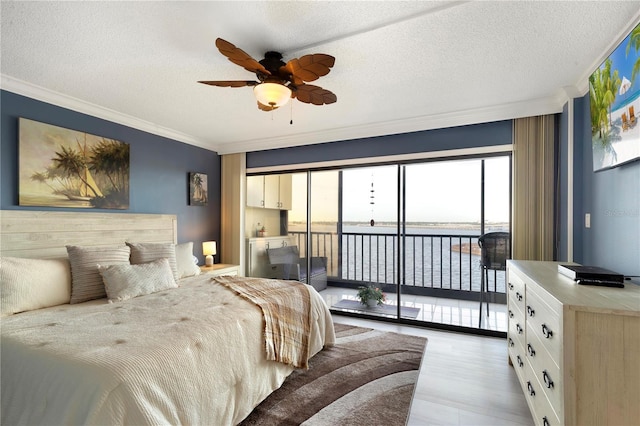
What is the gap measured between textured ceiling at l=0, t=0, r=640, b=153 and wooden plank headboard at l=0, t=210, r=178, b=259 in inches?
43.3

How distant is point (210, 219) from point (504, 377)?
13.3ft

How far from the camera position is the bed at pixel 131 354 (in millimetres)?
1237

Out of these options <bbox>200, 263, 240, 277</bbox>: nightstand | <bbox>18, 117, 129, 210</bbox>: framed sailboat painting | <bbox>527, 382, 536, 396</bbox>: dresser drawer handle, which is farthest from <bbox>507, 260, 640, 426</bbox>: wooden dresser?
<bbox>18, 117, 129, 210</bbox>: framed sailboat painting

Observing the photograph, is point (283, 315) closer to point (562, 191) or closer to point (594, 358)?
point (594, 358)

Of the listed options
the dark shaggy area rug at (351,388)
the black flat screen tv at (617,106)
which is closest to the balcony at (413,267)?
the dark shaggy area rug at (351,388)

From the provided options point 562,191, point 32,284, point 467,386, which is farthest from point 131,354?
point 562,191

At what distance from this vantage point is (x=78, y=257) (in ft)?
8.09

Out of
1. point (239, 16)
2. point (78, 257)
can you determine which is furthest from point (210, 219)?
point (239, 16)

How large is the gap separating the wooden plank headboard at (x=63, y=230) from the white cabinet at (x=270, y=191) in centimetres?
149

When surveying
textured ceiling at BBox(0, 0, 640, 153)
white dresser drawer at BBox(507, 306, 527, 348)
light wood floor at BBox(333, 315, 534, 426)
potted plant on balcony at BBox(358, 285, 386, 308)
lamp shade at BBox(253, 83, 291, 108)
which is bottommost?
light wood floor at BBox(333, 315, 534, 426)

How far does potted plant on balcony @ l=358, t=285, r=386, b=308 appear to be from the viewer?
13.6 feet

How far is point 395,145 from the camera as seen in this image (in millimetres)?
3688

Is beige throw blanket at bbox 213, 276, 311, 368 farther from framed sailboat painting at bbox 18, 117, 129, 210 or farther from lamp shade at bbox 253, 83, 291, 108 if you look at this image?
framed sailboat painting at bbox 18, 117, 129, 210

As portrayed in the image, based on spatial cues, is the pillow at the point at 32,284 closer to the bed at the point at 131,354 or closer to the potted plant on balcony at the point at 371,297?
the bed at the point at 131,354
